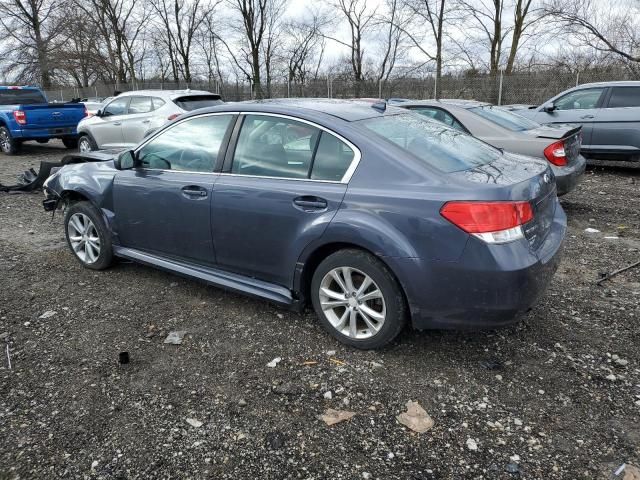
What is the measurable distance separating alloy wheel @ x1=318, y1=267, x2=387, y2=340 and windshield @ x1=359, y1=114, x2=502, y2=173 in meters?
0.86

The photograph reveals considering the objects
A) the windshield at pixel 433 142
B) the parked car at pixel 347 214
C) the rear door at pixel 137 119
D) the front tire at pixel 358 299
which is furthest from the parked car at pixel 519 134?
the rear door at pixel 137 119

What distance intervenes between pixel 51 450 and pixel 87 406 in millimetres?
348

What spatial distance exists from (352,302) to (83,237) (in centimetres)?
296

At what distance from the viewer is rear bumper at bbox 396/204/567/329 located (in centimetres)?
277

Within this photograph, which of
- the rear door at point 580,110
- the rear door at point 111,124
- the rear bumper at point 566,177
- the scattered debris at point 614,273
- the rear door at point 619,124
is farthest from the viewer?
the rear door at point 111,124

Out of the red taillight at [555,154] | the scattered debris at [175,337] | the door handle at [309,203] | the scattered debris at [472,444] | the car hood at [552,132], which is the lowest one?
the scattered debris at [472,444]

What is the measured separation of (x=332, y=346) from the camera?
A: 3461 mm

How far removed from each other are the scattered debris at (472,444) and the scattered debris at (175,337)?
2.02 m

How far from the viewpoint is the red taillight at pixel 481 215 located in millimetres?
2773

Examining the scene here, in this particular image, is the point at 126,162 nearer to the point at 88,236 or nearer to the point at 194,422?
the point at 88,236

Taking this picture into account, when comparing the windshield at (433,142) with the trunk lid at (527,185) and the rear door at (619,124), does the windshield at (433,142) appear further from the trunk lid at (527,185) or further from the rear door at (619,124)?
the rear door at (619,124)

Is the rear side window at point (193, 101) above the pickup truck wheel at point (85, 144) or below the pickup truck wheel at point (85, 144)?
above

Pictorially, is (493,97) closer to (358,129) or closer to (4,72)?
(358,129)

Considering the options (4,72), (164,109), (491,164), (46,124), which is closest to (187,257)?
(491,164)
